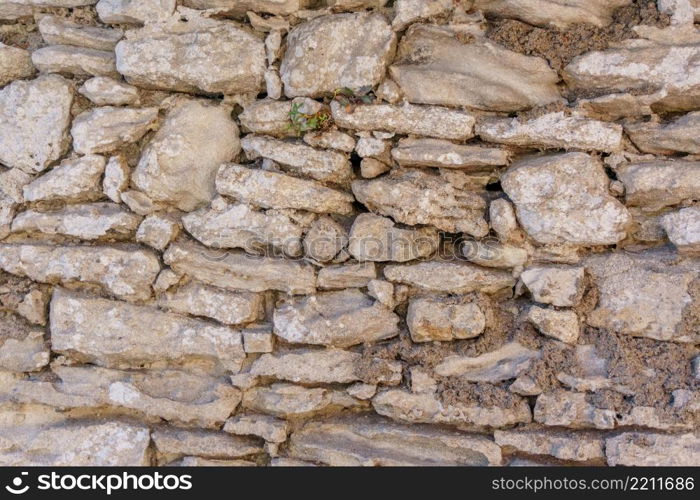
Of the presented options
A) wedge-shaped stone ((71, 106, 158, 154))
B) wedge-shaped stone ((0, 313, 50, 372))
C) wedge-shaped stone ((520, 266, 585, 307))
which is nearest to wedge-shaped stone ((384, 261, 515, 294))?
wedge-shaped stone ((520, 266, 585, 307))

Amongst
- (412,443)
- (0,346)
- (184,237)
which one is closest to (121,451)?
(0,346)

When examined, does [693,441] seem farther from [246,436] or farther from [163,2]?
[163,2]

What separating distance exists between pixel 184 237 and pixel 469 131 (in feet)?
5.67

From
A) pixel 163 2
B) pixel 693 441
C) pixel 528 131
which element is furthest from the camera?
pixel 163 2

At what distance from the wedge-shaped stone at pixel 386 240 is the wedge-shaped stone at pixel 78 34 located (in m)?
1.78

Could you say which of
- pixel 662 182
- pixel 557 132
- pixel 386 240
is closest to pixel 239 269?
pixel 386 240

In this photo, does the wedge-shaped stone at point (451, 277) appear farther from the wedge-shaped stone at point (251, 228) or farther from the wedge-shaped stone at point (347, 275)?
the wedge-shaped stone at point (251, 228)

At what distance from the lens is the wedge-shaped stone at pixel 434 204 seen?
3.82m

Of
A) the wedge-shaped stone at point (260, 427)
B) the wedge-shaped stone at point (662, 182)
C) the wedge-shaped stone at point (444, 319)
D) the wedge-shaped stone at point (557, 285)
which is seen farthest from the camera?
the wedge-shaped stone at point (260, 427)

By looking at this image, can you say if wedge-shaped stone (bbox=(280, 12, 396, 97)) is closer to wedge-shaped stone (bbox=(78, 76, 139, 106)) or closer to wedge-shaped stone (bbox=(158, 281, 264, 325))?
wedge-shaped stone (bbox=(78, 76, 139, 106))

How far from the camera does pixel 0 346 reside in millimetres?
4164

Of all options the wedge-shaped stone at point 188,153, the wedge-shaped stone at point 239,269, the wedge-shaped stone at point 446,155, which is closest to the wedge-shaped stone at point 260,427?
the wedge-shaped stone at point 239,269

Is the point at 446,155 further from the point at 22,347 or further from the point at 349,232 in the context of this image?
the point at 22,347

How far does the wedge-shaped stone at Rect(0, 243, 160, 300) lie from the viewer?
4078 millimetres
